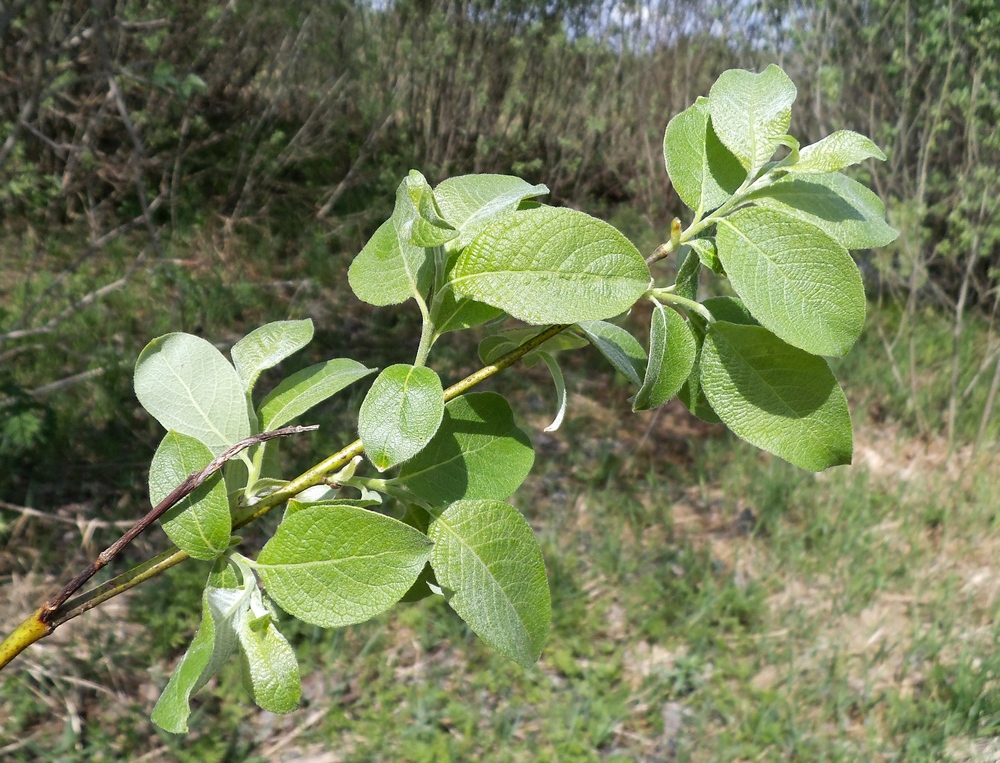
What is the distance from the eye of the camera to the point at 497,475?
1.41 feet

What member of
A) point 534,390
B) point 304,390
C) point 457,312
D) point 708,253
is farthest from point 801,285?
point 534,390

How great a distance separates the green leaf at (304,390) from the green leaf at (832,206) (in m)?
0.25

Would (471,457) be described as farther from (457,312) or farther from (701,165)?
(701,165)

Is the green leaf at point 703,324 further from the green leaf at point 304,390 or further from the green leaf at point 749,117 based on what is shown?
the green leaf at point 304,390

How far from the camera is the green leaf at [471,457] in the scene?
0.42 m

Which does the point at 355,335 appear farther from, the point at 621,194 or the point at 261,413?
the point at 261,413

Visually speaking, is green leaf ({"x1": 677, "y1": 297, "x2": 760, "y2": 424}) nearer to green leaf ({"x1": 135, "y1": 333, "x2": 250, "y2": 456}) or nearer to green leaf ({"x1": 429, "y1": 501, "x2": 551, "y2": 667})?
green leaf ({"x1": 429, "y1": 501, "x2": 551, "y2": 667})

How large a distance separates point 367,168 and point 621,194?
214cm

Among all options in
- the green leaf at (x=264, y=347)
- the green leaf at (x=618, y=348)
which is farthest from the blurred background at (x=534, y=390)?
the green leaf at (x=618, y=348)

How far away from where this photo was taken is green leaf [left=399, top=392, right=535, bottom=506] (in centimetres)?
42

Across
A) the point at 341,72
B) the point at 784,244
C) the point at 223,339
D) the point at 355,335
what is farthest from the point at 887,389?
the point at 784,244

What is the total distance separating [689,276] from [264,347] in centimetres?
26

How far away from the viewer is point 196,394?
44cm

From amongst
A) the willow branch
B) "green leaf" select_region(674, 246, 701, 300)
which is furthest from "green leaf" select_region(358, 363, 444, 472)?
"green leaf" select_region(674, 246, 701, 300)
